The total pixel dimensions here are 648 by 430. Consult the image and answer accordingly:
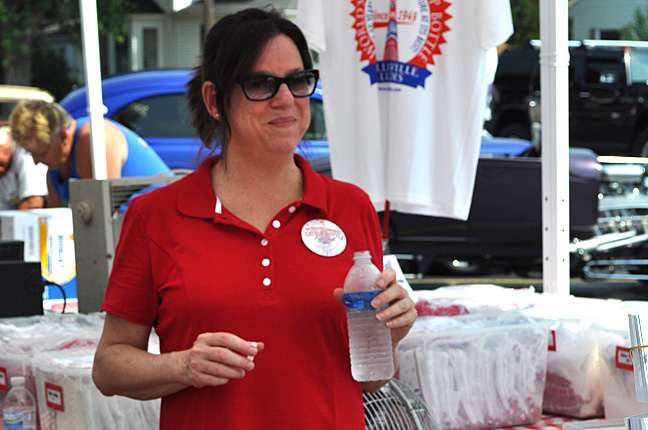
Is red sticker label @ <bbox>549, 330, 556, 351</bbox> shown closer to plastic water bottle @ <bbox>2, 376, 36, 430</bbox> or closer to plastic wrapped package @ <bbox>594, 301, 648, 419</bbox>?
plastic wrapped package @ <bbox>594, 301, 648, 419</bbox>

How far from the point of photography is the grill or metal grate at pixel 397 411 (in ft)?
10.1

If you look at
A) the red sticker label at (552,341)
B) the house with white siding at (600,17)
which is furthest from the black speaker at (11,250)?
the house with white siding at (600,17)

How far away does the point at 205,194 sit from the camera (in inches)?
84.9

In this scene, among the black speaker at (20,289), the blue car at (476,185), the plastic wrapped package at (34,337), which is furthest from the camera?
the blue car at (476,185)

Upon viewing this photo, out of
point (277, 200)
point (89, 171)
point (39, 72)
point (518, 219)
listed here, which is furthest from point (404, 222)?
point (39, 72)

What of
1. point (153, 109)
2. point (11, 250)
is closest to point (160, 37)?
point (153, 109)

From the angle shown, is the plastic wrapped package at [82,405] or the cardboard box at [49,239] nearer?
the plastic wrapped package at [82,405]

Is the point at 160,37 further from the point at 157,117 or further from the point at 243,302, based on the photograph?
the point at 243,302

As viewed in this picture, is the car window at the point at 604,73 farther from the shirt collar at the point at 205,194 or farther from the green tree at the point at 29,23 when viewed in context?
the green tree at the point at 29,23

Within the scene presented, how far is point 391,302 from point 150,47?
102 ft

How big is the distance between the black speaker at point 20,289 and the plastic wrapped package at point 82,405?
887 millimetres

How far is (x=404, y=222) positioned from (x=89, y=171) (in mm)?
3894

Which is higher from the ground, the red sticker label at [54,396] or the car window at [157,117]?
the car window at [157,117]

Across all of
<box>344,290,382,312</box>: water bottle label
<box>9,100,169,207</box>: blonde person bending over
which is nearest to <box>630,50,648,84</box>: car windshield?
<box>9,100,169,207</box>: blonde person bending over
